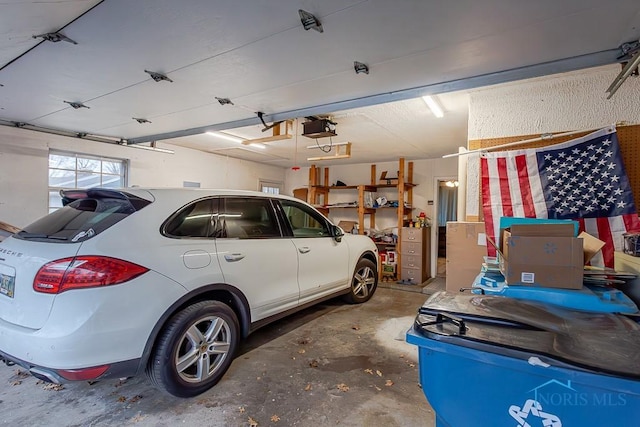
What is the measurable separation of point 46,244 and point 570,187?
384cm

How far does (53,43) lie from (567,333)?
10.8 ft

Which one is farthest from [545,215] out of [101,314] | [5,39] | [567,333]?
[5,39]

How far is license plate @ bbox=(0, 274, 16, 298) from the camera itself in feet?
5.82

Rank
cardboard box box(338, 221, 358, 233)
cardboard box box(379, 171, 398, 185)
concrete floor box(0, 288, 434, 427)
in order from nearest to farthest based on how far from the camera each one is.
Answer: concrete floor box(0, 288, 434, 427), cardboard box box(379, 171, 398, 185), cardboard box box(338, 221, 358, 233)

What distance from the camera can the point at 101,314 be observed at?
1654 millimetres

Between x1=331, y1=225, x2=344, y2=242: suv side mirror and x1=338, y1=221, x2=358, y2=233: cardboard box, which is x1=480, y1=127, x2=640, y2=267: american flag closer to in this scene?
x1=331, y1=225, x2=344, y2=242: suv side mirror

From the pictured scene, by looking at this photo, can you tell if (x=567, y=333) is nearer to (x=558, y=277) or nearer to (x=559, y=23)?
(x=558, y=277)

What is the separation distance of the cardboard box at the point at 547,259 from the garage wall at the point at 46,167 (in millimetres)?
5581

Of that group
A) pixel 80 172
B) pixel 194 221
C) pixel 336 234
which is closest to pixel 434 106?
pixel 336 234

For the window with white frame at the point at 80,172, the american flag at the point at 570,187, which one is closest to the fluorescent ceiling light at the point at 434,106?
the american flag at the point at 570,187

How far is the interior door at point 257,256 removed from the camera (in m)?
2.38

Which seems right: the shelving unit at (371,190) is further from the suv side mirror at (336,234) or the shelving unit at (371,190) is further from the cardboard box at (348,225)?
the suv side mirror at (336,234)

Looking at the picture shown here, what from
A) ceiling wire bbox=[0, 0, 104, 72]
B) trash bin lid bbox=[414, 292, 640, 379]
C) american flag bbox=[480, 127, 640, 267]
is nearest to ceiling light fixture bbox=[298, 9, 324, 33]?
ceiling wire bbox=[0, 0, 104, 72]

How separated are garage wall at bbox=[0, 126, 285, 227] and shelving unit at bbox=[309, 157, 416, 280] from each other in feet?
6.30
